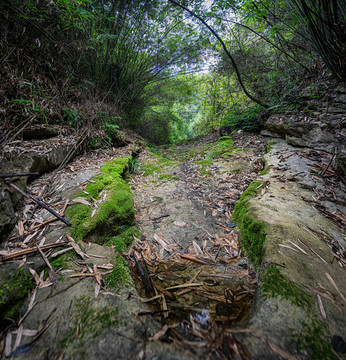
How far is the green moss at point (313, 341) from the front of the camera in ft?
2.46

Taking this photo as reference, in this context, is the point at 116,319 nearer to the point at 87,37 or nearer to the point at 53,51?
the point at 53,51

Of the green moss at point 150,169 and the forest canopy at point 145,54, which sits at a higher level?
the forest canopy at point 145,54

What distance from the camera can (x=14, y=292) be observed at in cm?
105

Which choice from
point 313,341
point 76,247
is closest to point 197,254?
point 313,341

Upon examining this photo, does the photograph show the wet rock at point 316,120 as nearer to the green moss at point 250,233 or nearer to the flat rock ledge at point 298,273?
the flat rock ledge at point 298,273

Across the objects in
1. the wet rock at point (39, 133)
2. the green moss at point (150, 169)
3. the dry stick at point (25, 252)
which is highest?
the wet rock at point (39, 133)

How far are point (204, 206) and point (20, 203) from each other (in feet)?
8.59

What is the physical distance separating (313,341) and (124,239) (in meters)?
1.74

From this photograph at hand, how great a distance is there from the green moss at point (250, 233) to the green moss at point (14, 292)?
1906 mm

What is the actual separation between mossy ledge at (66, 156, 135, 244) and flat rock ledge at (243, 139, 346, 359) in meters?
1.62

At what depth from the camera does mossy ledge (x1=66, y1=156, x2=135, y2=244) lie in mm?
1734

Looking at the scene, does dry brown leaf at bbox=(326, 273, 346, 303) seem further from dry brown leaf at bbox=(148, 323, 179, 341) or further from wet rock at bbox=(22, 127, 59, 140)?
wet rock at bbox=(22, 127, 59, 140)

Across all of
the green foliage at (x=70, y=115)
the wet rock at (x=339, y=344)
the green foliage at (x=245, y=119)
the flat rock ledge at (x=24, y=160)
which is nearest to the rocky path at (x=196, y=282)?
the wet rock at (x=339, y=344)

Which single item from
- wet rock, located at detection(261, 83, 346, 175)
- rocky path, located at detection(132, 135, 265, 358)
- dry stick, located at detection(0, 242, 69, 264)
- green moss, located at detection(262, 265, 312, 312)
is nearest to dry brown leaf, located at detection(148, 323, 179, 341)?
rocky path, located at detection(132, 135, 265, 358)
